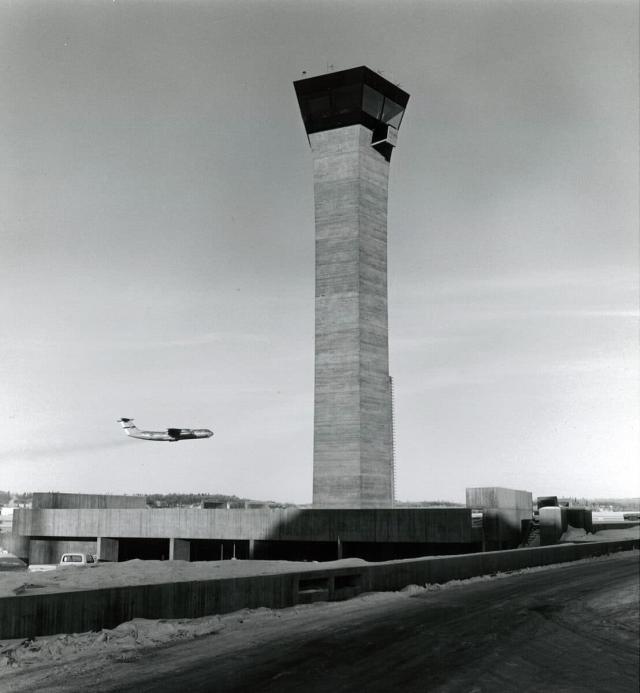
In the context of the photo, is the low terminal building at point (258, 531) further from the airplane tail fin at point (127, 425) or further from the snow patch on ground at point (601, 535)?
the airplane tail fin at point (127, 425)

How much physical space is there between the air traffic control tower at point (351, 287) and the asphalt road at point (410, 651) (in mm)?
35109

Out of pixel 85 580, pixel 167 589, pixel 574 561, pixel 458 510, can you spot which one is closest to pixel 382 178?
pixel 458 510

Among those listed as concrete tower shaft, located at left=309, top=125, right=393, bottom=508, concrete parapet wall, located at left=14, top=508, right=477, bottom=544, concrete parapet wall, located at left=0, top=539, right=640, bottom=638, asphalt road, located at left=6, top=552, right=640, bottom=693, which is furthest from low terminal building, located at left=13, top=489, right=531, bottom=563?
asphalt road, located at left=6, top=552, right=640, bottom=693

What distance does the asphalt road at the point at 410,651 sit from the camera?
10172 millimetres

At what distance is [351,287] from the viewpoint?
5591 cm

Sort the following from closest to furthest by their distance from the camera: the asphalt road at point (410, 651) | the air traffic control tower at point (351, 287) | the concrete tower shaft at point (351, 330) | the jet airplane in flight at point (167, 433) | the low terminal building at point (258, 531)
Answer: the asphalt road at point (410, 651)
the low terminal building at point (258, 531)
the concrete tower shaft at point (351, 330)
the air traffic control tower at point (351, 287)
the jet airplane in flight at point (167, 433)

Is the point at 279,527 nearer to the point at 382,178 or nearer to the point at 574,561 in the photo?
the point at 574,561

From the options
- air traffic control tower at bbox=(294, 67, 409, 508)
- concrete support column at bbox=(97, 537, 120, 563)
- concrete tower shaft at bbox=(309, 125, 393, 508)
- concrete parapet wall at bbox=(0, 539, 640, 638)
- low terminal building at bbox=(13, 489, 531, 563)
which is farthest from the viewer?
concrete support column at bbox=(97, 537, 120, 563)

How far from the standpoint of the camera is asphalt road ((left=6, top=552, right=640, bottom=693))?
1017 cm

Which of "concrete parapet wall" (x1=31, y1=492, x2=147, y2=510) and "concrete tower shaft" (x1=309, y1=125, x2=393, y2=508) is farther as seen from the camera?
"concrete parapet wall" (x1=31, y1=492, x2=147, y2=510)

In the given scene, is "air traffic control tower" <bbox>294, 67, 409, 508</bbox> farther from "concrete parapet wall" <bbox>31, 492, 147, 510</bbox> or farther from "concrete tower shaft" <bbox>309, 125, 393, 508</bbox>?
"concrete parapet wall" <bbox>31, 492, 147, 510</bbox>

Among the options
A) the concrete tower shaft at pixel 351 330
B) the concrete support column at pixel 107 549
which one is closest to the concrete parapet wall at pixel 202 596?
the concrete tower shaft at pixel 351 330

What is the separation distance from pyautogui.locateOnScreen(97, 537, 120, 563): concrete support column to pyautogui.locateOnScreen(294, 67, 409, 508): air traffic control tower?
667 inches

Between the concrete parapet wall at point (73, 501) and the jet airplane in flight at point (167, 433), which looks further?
the jet airplane in flight at point (167, 433)
